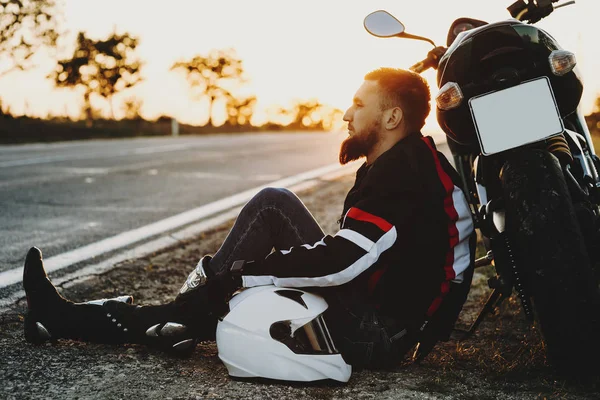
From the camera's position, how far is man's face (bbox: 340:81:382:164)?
2588 mm

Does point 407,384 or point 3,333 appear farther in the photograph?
point 3,333

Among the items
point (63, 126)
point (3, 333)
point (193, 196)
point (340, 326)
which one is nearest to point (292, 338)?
point (340, 326)

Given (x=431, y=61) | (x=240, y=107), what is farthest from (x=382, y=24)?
(x=240, y=107)

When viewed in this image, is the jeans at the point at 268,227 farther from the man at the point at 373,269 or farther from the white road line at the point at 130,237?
the white road line at the point at 130,237

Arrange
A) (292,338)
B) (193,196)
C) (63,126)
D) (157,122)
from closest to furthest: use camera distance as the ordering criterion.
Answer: (292,338)
(193,196)
(63,126)
(157,122)

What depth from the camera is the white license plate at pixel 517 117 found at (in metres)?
2.30

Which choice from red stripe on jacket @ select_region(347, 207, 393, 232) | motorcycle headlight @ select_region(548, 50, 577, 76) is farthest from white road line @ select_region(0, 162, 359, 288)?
motorcycle headlight @ select_region(548, 50, 577, 76)

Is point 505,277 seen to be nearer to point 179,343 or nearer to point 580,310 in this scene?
point 580,310

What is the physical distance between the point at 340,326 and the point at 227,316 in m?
0.40

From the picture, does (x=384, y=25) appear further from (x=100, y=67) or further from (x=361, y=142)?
(x=100, y=67)

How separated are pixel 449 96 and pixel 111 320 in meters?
1.55

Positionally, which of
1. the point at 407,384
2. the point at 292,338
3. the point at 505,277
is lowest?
the point at 407,384

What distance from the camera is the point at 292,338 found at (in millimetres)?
2342

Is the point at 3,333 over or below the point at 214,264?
below
